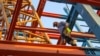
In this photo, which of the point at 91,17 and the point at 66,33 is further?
the point at 66,33

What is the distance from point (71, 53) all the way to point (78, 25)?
28.7 ft

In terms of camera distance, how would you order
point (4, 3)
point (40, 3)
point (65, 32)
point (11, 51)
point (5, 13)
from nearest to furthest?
1. point (11, 51)
2. point (65, 32)
3. point (5, 13)
4. point (4, 3)
5. point (40, 3)

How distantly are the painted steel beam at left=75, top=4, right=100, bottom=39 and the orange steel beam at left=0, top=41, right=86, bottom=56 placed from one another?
86 cm

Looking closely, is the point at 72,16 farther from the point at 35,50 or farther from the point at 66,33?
the point at 35,50

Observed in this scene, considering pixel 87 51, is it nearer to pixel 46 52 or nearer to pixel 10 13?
pixel 46 52

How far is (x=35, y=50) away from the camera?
817 cm

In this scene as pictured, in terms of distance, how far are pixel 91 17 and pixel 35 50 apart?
1894 millimetres

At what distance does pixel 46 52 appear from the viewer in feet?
26.8

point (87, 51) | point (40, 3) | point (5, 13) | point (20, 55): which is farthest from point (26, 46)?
point (40, 3)

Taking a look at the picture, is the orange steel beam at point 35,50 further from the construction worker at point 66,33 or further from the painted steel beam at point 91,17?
the construction worker at point 66,33

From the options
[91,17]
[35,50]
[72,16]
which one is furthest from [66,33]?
[35,50]

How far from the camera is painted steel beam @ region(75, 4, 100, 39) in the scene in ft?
26.1

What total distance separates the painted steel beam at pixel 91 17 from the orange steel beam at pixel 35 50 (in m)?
0.86

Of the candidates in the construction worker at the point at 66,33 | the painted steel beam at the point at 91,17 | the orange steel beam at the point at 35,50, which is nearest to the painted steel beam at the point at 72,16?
the construction worker at the point at 66,33
